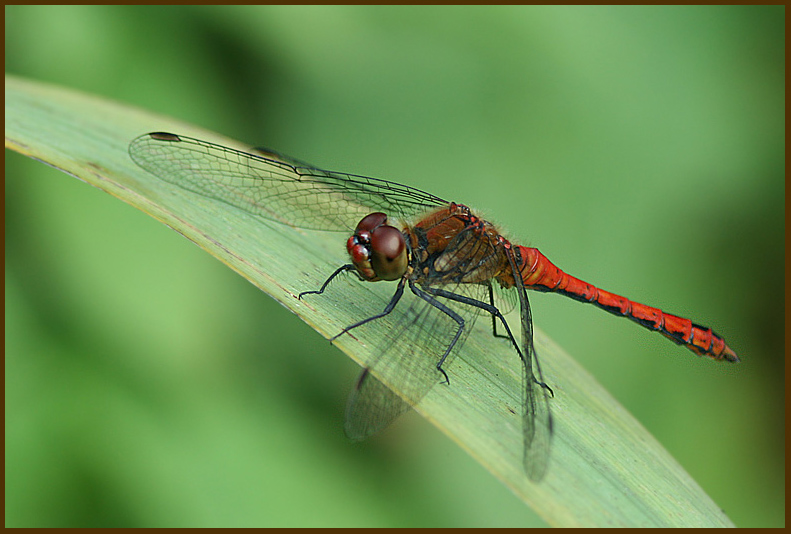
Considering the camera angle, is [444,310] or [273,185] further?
[273,185]

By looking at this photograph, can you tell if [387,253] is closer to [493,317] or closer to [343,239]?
[343,239]

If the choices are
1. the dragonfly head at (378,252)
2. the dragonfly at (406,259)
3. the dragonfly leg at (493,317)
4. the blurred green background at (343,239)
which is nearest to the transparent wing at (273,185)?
the dragonfly at (406,259)

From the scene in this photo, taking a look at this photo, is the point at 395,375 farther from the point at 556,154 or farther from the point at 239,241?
the point at 556,154

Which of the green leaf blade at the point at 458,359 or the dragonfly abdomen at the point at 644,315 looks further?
the dragonfly abdomen at the point at 644,315

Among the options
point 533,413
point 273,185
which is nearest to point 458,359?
point 533,413

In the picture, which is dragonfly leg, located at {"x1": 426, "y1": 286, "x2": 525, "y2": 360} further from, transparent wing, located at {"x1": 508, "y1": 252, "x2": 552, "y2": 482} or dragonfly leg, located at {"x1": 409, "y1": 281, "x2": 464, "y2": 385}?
transparent wing, located at {"x1": 508, "y1": 252, "x2": 552, "y2": 482}

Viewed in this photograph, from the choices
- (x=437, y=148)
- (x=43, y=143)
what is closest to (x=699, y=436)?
(x=437, y=148)

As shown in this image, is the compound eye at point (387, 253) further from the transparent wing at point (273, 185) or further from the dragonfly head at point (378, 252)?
the transparent wing at point (273, 185)

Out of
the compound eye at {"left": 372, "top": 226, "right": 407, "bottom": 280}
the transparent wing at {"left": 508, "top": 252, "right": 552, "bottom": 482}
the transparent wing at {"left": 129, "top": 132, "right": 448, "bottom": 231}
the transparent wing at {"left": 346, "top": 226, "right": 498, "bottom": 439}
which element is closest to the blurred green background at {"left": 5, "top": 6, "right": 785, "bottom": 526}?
the transparent wing at {"left": 129, "top": 132, "right": 448, "bottom": 231}
